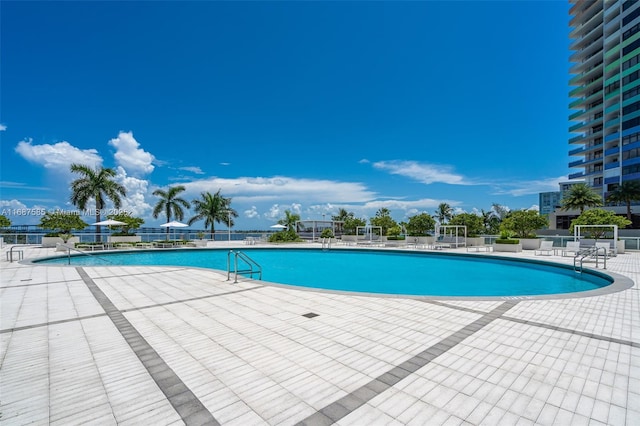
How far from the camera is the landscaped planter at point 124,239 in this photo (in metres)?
20.2

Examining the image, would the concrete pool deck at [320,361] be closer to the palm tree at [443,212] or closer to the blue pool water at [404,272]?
the blue pool water at [404,272]

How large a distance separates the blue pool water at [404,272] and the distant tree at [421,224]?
5691 mm

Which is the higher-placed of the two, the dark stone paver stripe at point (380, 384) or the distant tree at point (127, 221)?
the distant tree at point (127, 221)

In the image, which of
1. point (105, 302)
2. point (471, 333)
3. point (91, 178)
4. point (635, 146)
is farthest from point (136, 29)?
point (635, 146)

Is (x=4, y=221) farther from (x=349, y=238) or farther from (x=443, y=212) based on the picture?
(x=443, y=212)

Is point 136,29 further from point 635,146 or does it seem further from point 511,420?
point 635,146

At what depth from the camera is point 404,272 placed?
496 inches

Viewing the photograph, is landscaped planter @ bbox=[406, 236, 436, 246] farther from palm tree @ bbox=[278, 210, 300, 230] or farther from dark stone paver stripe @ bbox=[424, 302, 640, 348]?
dark stone paver stripe @ bbox=[424, 302, 640, 348]

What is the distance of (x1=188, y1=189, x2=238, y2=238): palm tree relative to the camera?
29.4 meters

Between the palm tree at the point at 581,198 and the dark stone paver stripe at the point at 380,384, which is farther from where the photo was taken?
the palm tree at the point at 581,198

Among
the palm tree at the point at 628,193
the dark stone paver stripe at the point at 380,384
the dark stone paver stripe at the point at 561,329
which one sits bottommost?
the dark stone paver stripe at the point at 561,329

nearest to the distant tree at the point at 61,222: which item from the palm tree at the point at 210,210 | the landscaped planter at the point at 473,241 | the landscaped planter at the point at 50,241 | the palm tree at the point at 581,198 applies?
the landscaped planter at the point at 50,241

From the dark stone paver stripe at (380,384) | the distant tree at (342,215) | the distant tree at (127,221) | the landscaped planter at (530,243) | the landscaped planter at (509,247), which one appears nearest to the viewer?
the dark stone paver stripe at (380,384)

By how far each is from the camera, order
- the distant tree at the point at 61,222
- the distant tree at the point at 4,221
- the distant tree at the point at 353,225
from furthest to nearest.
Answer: the distant tree at the point at 353,225 < the distant tree at the point at 4,221 < the distant tree at the point at 61,222
